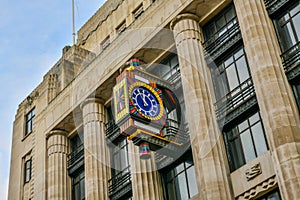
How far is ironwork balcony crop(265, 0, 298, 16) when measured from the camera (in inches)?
995

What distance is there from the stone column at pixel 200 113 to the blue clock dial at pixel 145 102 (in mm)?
1449

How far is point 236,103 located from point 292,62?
10.2 ft

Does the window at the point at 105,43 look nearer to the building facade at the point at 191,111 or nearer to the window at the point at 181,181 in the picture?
the building facade at the point at 191,111

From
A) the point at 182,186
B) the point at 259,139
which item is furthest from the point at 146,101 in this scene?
the point at 259,139

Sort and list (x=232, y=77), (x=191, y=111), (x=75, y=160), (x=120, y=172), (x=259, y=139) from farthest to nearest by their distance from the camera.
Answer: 1. (x=75, y=160)
2. (x=120, y=172)
3. (x=232, y=77)
4. (x=191, y=111)
5. (x=259, y=139)

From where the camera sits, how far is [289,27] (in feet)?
81.9

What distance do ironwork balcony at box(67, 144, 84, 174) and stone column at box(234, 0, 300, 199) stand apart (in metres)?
13.7

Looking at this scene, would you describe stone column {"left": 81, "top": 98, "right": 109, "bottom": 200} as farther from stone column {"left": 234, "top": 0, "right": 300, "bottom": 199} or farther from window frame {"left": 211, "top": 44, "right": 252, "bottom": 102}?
stone column {"left": 234, "top": 0, "right": 300, "bottom": 199}

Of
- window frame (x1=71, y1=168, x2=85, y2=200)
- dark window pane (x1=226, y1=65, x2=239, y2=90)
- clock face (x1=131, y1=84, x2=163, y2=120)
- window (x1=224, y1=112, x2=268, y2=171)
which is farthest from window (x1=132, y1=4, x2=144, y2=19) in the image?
window (x1=224, y1=112, x2=268, y2=171)

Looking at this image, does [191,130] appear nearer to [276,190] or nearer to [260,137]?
[260,137]

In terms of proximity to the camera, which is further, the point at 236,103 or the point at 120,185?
the point at 120,185

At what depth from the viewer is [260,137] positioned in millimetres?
23953

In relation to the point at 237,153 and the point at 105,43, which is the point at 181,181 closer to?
the point at 237,153

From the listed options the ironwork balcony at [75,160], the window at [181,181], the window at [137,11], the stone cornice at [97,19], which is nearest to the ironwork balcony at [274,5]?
the window at [181,181]
